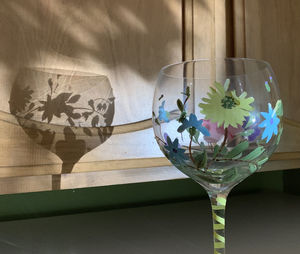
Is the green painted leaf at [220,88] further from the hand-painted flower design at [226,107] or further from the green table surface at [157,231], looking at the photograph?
the green table surface at [157,231]

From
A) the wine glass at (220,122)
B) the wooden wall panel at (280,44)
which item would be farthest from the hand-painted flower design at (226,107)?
the wooden wall panel at (280,44)

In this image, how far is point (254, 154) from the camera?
41 cm

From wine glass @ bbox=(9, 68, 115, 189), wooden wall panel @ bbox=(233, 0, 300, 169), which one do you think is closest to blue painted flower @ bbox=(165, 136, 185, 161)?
wine glass @ bbox=(9, 68, 115, 189)

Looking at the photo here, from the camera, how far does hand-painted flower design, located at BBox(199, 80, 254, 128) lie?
15.8 inches

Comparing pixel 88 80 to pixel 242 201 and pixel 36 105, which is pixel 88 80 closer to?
pixel 36 105

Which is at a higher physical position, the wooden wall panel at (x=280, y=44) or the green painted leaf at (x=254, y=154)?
the wooden wall panel at (x=280, y=44)

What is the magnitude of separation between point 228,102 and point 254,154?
0.23 ft

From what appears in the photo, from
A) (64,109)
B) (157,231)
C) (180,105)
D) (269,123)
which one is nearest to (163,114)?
(180,105)

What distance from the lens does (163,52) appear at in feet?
2.36

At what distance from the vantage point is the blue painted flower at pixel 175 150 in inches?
16.6

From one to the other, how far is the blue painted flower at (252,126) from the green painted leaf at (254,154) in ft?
0.05

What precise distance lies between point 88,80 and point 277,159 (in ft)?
1.65

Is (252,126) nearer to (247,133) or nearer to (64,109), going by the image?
(247,133)

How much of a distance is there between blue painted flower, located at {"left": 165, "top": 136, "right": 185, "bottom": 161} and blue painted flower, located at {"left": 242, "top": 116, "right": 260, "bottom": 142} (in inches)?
3.1
